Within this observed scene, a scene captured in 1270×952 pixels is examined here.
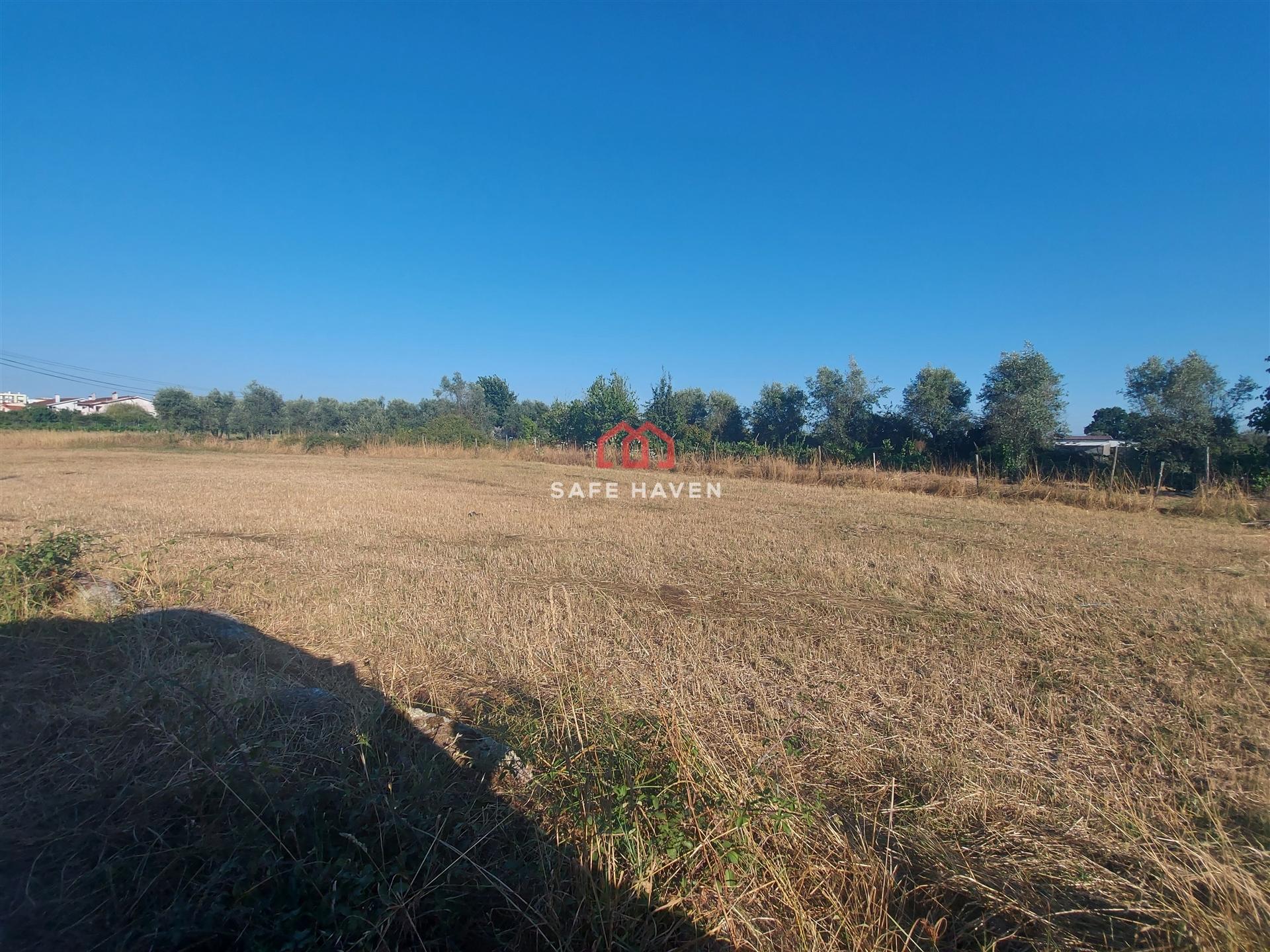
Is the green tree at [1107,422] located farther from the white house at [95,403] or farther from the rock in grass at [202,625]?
the white house at [95,403]

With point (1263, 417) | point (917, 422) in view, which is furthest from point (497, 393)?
point (1263, 417)

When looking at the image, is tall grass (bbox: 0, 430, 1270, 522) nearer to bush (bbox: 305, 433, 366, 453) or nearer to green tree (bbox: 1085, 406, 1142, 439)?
bush (bbox: 305, 433, 366, 453)

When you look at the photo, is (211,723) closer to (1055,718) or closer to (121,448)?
(1055,718)

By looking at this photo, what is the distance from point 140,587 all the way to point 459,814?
4818mm

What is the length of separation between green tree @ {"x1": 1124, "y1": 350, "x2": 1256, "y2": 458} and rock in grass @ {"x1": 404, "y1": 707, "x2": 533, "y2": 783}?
25612 mm

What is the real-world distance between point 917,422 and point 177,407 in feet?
177

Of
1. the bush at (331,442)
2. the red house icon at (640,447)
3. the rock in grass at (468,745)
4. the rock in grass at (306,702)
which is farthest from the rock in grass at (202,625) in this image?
the bush at (331,442)

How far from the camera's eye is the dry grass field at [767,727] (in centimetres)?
208

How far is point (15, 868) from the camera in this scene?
87.6 inches

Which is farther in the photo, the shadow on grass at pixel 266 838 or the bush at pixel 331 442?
the bush at pixel 331 442

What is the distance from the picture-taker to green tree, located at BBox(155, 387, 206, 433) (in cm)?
4728

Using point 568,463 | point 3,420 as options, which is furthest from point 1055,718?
point 3,420

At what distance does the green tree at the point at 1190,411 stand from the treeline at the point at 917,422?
0.11 feet

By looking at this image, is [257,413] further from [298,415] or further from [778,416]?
[778,416]
